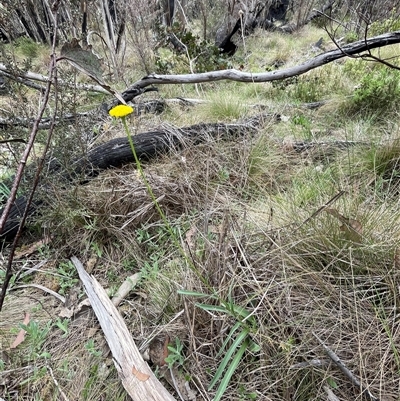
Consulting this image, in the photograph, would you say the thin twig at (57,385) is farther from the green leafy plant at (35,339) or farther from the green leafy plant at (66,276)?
the green leafy plant at (66,276)

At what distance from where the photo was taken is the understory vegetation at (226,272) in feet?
3.28

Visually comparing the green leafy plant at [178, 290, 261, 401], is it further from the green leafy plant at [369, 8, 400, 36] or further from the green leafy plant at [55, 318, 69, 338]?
the green leafy plant at [369, 8, 400, 36]

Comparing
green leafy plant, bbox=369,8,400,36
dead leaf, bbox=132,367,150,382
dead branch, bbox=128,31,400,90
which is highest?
dead branch, bbox=128,31,400,90

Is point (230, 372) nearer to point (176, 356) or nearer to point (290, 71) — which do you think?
point (176, 356)

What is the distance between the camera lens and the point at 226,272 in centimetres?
117

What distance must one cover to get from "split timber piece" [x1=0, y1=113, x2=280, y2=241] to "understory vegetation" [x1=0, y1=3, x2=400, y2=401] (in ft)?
0.23

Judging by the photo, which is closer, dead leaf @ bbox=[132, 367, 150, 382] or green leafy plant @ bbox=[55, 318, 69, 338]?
dead leaf @ bbox=[132, 367, 150, 382]

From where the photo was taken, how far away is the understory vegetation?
1.00 metres

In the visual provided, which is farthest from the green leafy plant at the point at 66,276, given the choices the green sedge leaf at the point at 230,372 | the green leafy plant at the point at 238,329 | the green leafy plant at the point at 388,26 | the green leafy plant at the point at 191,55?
the green leafy plant at the point at 388,26

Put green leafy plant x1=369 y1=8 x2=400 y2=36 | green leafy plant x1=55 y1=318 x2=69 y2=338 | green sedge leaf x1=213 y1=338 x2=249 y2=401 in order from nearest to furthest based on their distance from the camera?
green sedge leaf x1=213 y1=338 x2=249 y2=401, green leafy plant x1=55 y1=318 x2=69 y2=338, green leafy plant x1=369 y1=8 x2=400 y2=36

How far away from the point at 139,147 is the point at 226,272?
4.57ft

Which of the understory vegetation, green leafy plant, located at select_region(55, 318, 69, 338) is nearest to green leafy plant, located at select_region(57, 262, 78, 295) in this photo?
the understory vegetation

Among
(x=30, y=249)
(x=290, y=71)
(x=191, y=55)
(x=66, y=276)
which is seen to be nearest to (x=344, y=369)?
(x=66, y=276)

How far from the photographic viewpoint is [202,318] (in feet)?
3.74
